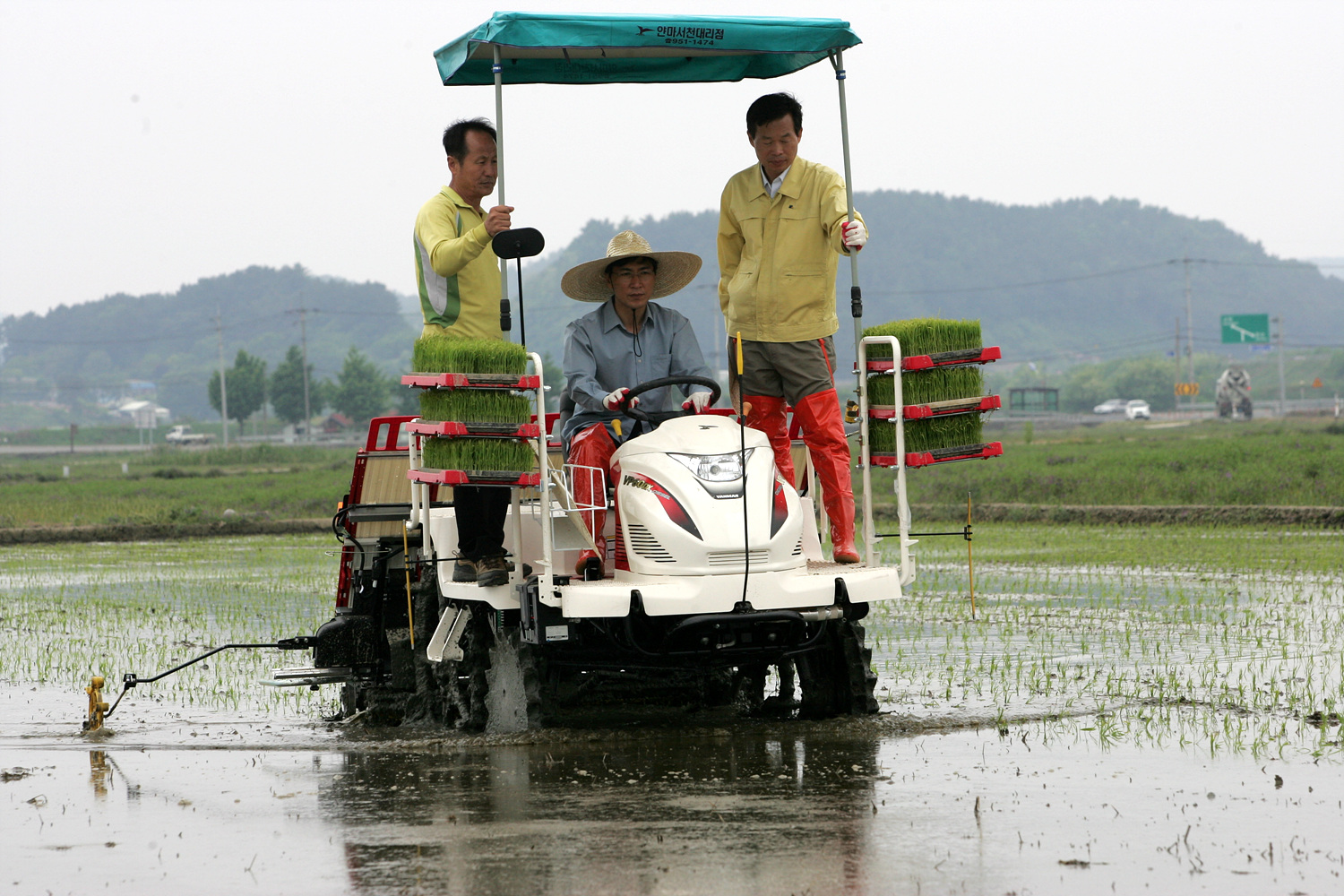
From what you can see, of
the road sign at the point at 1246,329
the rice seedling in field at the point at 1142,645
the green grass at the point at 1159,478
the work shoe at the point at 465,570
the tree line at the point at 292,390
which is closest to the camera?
the rice seedling in field at the point at 1142,645

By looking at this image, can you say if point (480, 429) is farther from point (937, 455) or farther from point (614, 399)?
point (937, 455)

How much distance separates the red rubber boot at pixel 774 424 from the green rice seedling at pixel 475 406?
156 cm

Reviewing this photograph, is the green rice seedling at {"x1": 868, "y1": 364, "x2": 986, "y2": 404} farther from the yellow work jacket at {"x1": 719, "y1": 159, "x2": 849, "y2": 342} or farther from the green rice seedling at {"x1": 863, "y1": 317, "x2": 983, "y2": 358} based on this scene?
the yellow work jacket at {"x1": 719, "y1": 159, "x2": 849, "y2": 342}

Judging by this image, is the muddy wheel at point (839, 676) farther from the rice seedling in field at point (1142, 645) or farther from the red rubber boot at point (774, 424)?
the red rubber boot at point (774, 424)

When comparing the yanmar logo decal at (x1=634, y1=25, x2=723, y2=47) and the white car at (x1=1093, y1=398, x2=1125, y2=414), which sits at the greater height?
the white car at (x1=1093, y1=398, x2=1125, y2=414)

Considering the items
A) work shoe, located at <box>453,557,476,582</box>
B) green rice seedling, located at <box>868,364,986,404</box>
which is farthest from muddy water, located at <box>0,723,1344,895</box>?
green rice seedling, located at <box>868,364,986,404</box>

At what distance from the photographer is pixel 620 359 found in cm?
800

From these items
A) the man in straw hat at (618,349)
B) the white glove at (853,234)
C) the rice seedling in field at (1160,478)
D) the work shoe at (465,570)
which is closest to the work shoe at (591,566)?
the man in straw hat at (618,349)

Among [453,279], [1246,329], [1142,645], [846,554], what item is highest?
[1246,329]

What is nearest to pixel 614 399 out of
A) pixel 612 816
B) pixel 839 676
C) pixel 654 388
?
pixel 654 388

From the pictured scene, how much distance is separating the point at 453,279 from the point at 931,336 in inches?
98.7

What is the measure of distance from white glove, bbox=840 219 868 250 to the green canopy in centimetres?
101

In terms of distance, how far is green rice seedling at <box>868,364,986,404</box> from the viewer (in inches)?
300

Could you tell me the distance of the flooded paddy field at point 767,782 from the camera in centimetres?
482
